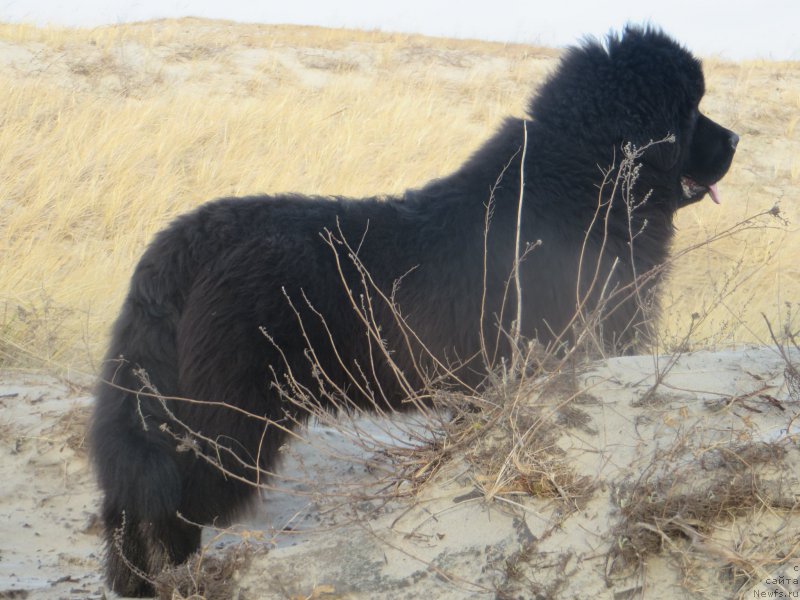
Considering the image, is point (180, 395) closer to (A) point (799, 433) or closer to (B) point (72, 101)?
(A) point (799, 433)

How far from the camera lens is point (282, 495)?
4.86 m

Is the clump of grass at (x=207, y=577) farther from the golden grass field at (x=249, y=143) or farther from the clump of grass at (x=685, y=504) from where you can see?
the golden grass field at (x=249, y=143)

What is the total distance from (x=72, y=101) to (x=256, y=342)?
9538 mm

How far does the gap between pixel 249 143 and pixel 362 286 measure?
7.93 meters

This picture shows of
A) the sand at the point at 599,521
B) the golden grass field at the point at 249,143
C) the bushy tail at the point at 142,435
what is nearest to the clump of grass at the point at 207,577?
the sand at the point at 599,521

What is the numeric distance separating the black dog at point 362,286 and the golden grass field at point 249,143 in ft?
2.46

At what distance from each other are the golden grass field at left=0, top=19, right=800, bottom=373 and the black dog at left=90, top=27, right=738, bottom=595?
29.5 inches

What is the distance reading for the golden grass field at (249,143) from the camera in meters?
7.49

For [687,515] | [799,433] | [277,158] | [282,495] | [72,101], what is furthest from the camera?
[72,101]

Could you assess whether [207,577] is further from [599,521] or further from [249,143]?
[249,143]

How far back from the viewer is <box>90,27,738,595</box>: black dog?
3.46m

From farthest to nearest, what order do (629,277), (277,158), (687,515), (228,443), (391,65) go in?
(391,65) < (277,158) < (629,277) < (228,443) < (687,515)

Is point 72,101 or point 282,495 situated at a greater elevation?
point 72,101

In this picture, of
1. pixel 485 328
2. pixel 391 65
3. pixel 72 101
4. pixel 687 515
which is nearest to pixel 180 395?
pixel 485 328
